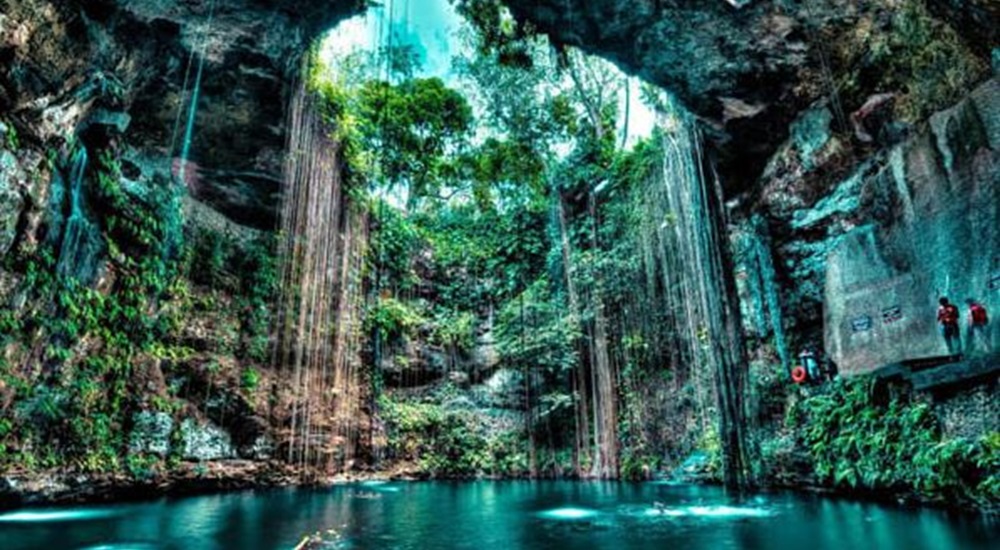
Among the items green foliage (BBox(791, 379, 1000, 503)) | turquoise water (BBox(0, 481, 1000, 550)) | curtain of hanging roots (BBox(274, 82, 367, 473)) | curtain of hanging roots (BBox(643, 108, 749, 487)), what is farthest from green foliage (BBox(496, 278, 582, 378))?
turquoise water (BBox(0, 481, 1000, 550))

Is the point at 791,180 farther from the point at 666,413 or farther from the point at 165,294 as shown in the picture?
the point at 165,294

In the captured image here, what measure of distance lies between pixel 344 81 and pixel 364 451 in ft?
31.4

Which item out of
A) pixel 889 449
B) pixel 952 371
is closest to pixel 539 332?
pixel 889 449

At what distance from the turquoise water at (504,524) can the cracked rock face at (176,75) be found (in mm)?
4491

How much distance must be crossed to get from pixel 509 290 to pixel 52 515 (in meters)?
11.1

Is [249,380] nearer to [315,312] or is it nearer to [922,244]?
[315,312]

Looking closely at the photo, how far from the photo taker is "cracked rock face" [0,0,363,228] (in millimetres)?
6266

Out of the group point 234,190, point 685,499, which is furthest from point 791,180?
point 234,190

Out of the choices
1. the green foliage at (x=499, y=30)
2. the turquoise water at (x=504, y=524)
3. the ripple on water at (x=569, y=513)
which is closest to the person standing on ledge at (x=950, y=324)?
the turquoise water at (x=504, y=524)

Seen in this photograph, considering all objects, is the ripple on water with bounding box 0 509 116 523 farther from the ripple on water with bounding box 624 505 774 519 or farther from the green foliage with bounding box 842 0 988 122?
the green foliage with bounding box 842 0 988 122

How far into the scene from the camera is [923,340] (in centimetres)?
625

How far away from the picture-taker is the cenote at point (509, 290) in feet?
18.4

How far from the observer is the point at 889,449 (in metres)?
6.11

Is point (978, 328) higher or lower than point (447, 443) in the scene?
higher
